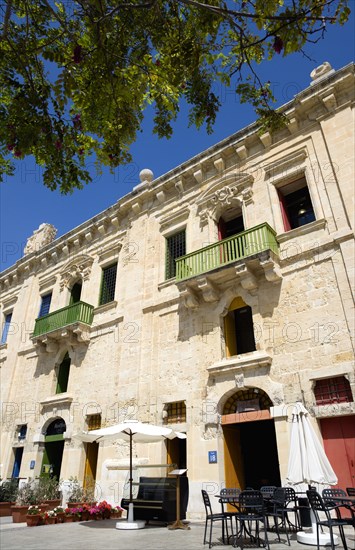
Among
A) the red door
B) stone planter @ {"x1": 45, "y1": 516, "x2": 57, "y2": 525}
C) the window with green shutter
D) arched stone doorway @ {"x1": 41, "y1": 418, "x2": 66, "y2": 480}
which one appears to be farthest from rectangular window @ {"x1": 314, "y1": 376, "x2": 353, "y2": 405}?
the window with green shutter

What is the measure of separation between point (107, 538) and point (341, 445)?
5.42 meters

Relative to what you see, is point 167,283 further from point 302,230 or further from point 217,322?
point 302,230

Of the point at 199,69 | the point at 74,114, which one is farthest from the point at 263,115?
the point at 74,114

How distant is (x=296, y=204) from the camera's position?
1267 cm

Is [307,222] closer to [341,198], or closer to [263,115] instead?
[341,198]

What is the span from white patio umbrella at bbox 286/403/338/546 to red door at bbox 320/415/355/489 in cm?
165

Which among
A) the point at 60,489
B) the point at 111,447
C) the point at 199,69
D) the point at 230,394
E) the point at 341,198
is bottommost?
the point at 60,489

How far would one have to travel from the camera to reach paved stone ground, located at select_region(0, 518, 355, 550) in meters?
6.52

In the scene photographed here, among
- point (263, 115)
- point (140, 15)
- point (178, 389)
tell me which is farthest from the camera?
point (178, 389)

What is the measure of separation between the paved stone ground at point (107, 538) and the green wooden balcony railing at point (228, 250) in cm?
690

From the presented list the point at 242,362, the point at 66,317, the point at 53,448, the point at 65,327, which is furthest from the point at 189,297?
the point at 53,448

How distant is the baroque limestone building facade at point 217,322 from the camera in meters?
9.95

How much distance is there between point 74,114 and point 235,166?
8.61 meters

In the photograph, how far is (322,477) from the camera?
6895 mm
